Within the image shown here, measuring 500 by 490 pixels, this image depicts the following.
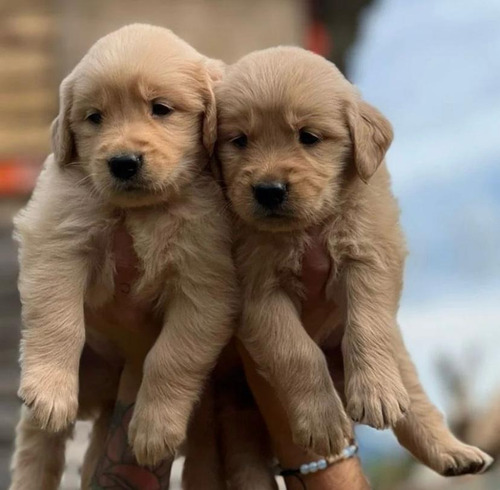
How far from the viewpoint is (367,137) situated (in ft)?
8.03

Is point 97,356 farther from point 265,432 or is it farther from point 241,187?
point 241,187

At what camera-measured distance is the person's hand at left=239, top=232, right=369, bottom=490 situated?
251 centimetres

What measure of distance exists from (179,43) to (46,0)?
4.64 m

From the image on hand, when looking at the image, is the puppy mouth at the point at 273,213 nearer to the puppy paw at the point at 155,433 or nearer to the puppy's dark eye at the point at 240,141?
the puppy's dark eye at the point at 240,141

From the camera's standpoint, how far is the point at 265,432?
281cm

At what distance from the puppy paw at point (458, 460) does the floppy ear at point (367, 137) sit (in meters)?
0.78

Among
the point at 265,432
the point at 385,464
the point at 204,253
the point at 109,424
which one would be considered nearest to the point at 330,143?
the point at 204,253

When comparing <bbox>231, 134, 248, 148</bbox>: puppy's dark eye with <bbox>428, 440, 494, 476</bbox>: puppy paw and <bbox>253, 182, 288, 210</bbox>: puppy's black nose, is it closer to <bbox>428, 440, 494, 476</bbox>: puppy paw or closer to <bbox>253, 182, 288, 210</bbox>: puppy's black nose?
<bbox>253, 182, 288, 210</bbox>: puppy's black nose

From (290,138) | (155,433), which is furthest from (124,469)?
(290,138)

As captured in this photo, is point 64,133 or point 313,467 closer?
point 64,133

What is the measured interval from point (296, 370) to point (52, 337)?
0.58 m

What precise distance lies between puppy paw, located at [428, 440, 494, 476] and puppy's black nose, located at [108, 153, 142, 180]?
1.11 metres

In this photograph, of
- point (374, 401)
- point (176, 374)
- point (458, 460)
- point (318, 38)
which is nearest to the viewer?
point (374, 401)

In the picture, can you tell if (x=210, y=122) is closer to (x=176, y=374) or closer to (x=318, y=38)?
(x=176, y=374)
